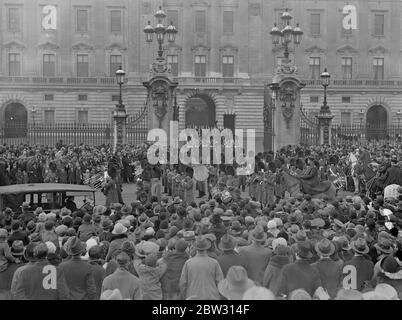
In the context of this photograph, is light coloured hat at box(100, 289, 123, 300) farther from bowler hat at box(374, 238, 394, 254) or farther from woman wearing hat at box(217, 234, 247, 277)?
bowler hat at box(374, 238, 394, 254)

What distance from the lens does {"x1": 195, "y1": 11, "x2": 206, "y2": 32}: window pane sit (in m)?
62.2

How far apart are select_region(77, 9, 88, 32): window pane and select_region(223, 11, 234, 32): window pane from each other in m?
12.8

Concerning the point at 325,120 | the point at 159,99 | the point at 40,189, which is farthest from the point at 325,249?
the point at 325,120

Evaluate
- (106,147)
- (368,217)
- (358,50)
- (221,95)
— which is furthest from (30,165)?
(358,50)

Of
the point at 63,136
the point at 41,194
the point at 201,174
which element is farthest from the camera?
the point at 63,136

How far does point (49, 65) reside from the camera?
62406 millimetres

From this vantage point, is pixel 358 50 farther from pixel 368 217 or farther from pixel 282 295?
pixel 282 295

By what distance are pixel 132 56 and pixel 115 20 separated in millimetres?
3730

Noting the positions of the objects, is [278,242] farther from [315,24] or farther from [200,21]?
[315,24]

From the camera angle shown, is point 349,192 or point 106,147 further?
point 106,147

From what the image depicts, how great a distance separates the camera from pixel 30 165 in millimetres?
25984

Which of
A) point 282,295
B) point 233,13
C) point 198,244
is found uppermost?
point 233,13

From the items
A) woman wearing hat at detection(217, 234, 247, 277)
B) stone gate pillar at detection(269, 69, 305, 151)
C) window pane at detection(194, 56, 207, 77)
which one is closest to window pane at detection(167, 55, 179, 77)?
window pane at detection(194, 56, 207, 77)

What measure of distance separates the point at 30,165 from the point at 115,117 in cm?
923
